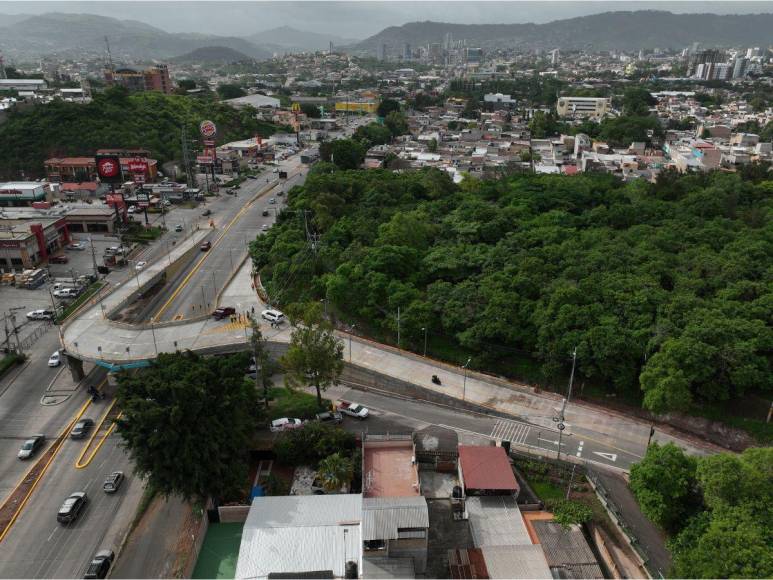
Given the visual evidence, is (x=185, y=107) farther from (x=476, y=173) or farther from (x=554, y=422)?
(x=554, y=422)

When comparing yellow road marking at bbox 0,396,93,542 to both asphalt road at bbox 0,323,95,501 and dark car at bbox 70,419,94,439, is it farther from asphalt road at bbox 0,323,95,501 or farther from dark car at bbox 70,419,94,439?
dark car at bbox 70,419,94,439

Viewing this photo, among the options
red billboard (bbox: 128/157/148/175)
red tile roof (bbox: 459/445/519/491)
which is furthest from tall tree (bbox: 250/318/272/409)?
red billboard (bbox: 128/157/148/175)

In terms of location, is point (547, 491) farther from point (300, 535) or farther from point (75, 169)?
point (75, 169)

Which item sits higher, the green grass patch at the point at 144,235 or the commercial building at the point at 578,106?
the commercial building at the point at 578,106

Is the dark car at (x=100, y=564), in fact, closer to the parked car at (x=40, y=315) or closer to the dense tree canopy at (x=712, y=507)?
the dense tree canopy at (x=712, y=507)

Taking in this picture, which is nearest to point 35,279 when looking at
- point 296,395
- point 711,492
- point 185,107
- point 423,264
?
point 296,395

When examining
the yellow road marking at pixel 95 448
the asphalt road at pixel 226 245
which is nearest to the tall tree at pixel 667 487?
the yellow road marking at pixel 95 448
